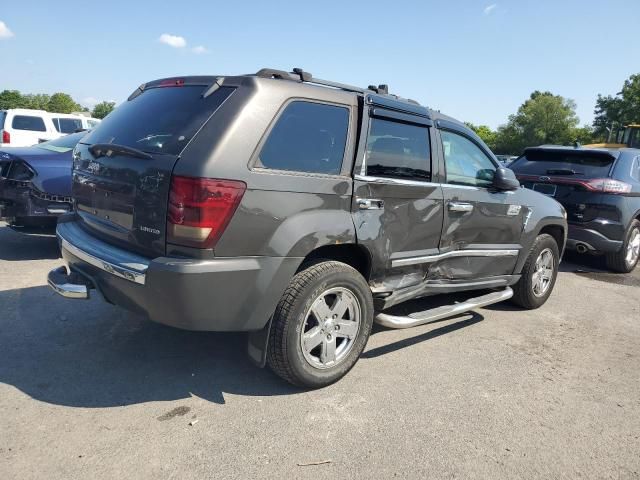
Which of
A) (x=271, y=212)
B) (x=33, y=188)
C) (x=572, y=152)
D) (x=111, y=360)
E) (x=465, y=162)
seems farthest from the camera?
(x=572, y=152)

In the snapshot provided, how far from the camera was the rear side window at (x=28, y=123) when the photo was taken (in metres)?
14.1

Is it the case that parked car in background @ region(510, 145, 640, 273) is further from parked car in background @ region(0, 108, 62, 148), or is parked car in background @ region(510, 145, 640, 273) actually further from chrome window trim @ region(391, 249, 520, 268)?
parked car in background @ region(0, 108, 62, 148)

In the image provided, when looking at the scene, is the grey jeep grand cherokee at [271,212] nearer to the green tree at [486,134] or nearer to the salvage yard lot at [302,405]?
the salvage yard lot at [302,405]

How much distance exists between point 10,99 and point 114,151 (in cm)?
8896

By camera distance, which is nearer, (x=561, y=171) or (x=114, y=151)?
(x=114, y=151)

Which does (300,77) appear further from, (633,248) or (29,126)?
(29,126)

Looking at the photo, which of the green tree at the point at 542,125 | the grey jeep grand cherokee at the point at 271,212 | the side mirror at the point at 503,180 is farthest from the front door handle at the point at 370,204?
the green tree at the point at 542,125

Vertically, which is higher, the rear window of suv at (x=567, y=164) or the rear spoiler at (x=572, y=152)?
the rear spoiler at (x=572, y=152)

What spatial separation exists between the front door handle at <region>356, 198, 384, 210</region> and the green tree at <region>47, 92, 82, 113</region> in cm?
9340

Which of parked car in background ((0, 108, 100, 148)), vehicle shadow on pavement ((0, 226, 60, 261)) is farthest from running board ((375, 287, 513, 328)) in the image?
parked car in background ((0, 108, 100, 148))

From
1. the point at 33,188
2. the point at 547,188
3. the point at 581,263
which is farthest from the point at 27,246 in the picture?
the point at 581,263

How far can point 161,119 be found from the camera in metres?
2.97

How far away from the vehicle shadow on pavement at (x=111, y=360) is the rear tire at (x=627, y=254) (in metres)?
5.57

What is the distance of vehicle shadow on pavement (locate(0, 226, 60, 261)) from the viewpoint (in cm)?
563
